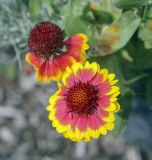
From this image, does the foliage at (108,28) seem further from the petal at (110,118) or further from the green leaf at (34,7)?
the petal at (110,118)

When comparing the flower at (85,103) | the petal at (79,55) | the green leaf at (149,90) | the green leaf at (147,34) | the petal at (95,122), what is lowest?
the green leaf at (149,90)

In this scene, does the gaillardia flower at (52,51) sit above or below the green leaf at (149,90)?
above

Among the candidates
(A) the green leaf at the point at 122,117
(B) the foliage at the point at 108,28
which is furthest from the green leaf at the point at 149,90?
(A) the green leaf at the point at 122,117

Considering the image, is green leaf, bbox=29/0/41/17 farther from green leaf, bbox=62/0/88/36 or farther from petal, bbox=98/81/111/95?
petal, bbox=98/81/111/95

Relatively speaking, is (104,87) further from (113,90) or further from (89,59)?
(89,59)

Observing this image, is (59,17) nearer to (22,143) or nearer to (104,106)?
(104,106)

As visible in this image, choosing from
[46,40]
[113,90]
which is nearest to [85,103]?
[113,90]
